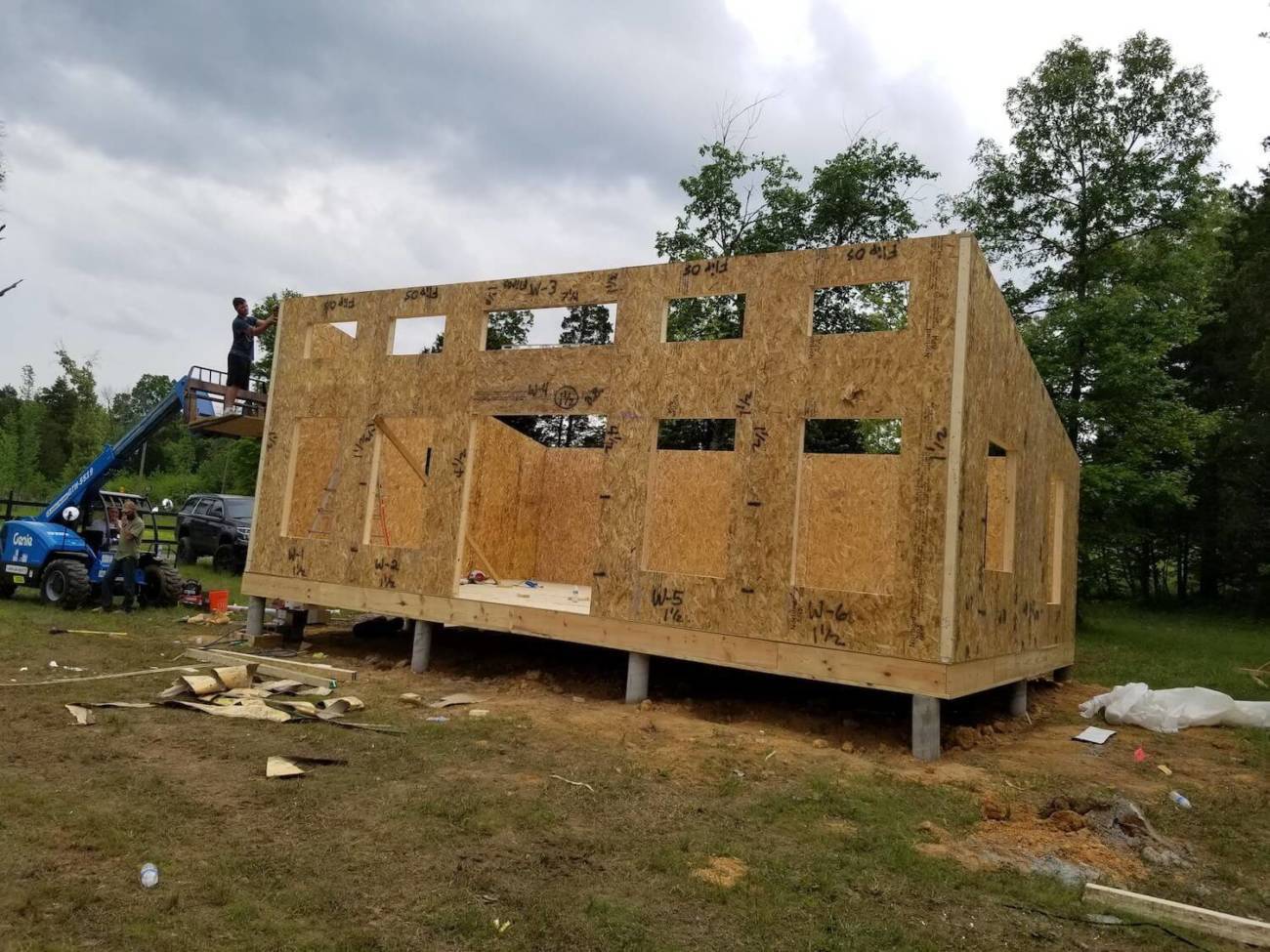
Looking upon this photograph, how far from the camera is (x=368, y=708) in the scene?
26.7 ft

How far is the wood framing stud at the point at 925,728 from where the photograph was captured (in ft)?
23.9

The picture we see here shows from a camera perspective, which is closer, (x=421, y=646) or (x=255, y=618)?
(x=421, y=646)

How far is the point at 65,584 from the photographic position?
43.5 feet

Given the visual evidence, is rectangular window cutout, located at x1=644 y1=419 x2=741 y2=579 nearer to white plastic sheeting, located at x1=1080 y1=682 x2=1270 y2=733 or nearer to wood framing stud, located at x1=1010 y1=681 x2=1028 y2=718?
wood framing stud, located at x1=1010 y1=681 x2=1028 y2=718

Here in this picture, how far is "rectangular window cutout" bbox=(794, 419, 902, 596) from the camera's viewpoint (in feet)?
36.7

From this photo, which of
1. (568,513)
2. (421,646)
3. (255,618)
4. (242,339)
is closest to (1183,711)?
(421,646)

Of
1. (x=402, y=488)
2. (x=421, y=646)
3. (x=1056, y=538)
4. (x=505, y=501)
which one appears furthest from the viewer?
(x=505, y=501)

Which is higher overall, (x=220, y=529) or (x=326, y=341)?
(x=326, y=341)

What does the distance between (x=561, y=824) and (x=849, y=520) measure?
7491 millimetres

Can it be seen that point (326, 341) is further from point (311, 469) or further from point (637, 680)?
point (637, 680)

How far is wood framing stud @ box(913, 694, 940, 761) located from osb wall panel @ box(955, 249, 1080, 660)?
→ 53 cm

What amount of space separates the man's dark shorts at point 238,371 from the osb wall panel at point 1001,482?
32.5 feet

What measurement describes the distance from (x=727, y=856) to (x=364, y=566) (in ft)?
23.3

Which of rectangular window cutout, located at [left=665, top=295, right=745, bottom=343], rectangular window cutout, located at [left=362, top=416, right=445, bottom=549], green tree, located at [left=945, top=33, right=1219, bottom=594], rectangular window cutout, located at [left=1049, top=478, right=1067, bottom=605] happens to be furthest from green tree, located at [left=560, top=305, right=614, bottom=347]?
rectangular window cutout, located at [left=1049, top=478, right=1067, bottom=605]
